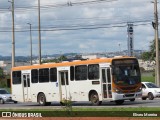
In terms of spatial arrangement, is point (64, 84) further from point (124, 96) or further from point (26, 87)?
point (124, 96)

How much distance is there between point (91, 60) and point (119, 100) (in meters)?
3.04

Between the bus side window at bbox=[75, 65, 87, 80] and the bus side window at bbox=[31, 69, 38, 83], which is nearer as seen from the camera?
the bus side window at bbox=[75, 65, 87, 80]

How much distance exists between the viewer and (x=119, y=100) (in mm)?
31375

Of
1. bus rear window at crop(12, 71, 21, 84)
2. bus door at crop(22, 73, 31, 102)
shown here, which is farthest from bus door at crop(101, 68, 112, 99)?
bus rear window at crop(12, 71, 21, 84)

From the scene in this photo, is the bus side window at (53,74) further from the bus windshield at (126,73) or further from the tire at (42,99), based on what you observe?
the bus windshield at (126,73)

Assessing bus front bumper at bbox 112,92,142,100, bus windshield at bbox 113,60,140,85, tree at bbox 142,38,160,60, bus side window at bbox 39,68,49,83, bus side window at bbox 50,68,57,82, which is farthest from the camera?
tree at bbox 142,38,160,60

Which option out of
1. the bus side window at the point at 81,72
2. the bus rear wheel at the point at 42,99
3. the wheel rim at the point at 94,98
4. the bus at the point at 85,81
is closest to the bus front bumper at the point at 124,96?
the bus at the point at 85,81

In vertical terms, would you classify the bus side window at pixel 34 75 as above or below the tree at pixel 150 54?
below

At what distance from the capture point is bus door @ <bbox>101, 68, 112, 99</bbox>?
101 feet

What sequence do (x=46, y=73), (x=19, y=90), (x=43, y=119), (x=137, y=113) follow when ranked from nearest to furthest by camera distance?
(x=137, y=113) → (x=43, y=119) → (x=46, y=73) → (x=19, y=90)

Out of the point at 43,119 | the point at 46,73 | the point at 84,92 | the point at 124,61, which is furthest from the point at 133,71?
the point at 43,119

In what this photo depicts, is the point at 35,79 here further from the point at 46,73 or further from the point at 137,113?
the point at 137,113

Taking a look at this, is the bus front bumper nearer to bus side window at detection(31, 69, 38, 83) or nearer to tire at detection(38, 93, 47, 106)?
tire at detection(38, 93, 47, 106)

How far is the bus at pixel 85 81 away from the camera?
1216 inches
